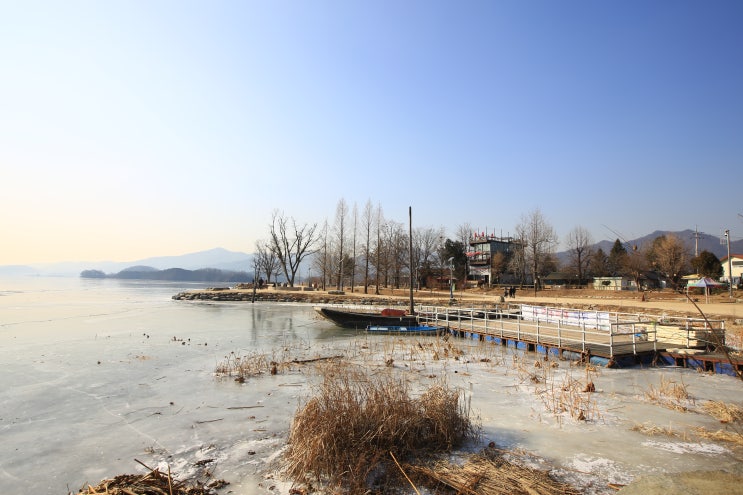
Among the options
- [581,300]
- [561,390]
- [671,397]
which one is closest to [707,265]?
[581,300]

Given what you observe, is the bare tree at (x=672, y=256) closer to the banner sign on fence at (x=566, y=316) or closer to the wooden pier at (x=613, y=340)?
the banner sign on fence at (x=566, y=316)

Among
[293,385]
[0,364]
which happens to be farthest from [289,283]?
[293,385]

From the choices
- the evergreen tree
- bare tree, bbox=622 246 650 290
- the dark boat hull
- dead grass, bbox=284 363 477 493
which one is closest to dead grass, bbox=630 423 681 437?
dead grass, bbox=284 363 477 493

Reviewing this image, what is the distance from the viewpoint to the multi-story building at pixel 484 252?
9006 centimetres

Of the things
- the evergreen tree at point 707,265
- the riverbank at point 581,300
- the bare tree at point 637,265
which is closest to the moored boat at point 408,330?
the bare tree at point 637,265

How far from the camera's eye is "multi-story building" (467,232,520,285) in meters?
90.1

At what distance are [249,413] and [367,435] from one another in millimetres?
4303

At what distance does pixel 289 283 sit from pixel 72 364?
188 feet

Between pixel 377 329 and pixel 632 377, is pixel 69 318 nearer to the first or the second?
pixel 377 329

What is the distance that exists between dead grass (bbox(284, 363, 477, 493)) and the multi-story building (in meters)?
82.6

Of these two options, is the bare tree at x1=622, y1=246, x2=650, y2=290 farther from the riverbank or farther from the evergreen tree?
the evergreen tree

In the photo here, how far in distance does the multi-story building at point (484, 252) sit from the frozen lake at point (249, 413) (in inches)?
2873

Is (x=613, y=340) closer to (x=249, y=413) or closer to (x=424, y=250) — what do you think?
(x=249, y=413)

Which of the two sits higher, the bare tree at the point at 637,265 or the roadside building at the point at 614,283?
the bare tree at the point at 637,265
